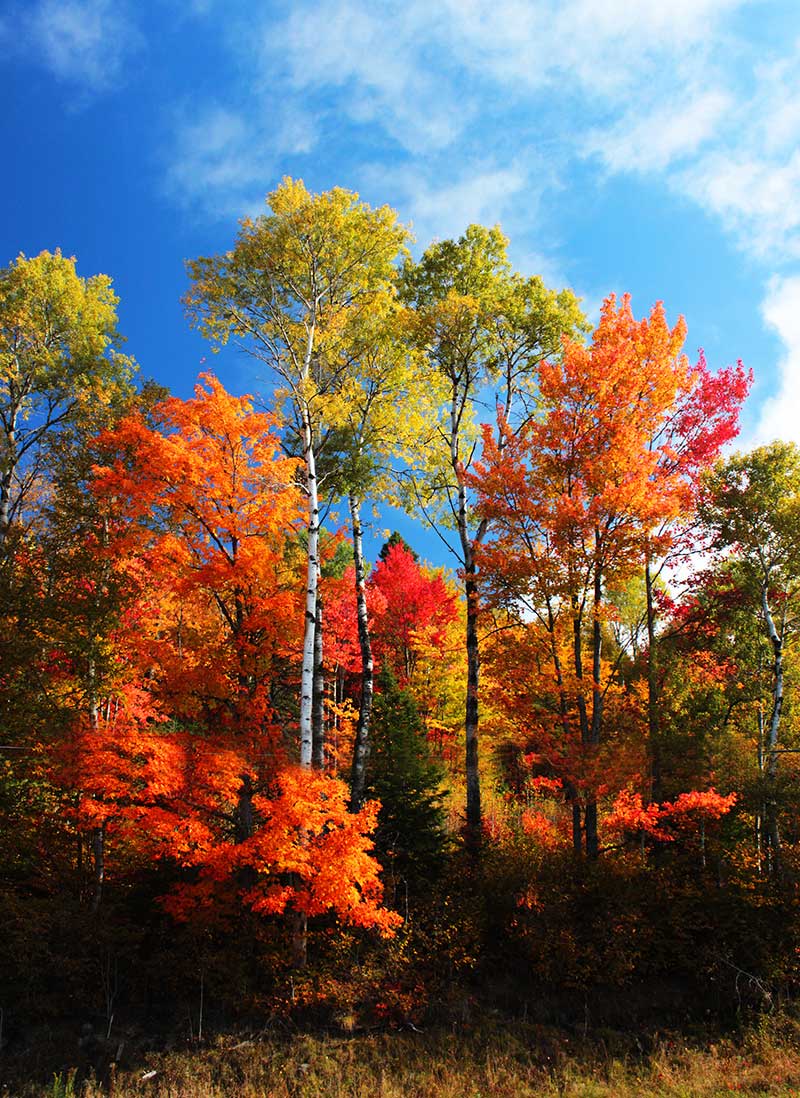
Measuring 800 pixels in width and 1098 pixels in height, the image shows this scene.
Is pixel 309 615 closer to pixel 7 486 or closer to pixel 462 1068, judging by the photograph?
pixel 462 1068

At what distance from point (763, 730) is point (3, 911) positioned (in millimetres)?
17953

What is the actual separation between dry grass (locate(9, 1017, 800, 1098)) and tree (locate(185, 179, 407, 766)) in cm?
932

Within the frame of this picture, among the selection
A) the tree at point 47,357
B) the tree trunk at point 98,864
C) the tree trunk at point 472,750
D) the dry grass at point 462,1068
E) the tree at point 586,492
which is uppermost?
the tree at point 47,357

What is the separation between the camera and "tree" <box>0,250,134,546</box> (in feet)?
47.8

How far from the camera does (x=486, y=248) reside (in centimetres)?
1478

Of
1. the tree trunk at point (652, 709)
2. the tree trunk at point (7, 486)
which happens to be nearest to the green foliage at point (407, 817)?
the tree trunk at point (652, 709)

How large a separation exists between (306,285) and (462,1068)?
1532cm

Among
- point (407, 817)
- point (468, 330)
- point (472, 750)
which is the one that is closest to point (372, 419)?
point (468, 330)

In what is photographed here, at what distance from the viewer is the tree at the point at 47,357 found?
1458 cm

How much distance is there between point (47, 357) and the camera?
14711 millimetres

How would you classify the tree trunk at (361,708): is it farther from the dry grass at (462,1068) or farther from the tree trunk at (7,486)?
the tree trunk at (7,486)

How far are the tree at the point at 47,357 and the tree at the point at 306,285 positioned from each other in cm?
412

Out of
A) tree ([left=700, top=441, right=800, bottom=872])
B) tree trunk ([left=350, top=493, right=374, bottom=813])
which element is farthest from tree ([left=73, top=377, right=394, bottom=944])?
tree ([left=700, top=441, right=800, bottom=872])

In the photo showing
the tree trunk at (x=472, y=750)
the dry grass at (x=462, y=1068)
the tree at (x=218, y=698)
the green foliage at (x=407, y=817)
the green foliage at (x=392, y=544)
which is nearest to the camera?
the dry grass at (x=462, y=1068)
